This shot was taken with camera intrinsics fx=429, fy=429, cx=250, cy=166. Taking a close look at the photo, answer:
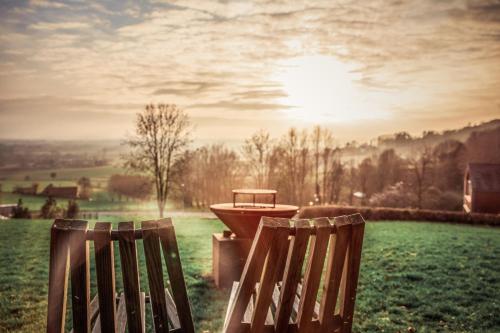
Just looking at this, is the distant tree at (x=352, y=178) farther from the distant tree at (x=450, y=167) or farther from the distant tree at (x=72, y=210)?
the distant tree at (x=72, y=210)

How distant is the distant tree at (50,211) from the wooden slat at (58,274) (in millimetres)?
28055

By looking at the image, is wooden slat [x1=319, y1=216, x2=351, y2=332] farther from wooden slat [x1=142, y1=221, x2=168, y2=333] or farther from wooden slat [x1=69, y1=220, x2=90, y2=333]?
wooden slat [x1=69, y1=220, x2=90, y2=333]

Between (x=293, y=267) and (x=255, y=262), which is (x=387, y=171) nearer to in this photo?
(x=293, y=267)

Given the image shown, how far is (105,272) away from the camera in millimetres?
2236

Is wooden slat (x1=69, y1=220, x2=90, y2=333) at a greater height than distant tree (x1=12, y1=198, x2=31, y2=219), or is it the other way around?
wooden slat (x1=69, y1=220, x2=90, y2=333)

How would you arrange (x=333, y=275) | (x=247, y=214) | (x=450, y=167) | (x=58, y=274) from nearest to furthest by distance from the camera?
(x=58, y=274)
(x=333, y=275)
(x=247, y=214)
(x=450, y=167)

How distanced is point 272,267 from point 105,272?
885 millimetres

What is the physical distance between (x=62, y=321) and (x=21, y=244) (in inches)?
458

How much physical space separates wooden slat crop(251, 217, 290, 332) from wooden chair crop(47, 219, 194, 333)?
0.38 metres

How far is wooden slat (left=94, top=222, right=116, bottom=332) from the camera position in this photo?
7.18 ft

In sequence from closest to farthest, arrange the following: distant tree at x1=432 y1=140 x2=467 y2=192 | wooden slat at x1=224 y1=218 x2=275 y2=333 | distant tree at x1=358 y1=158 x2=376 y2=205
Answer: wooden slat at x1=224 y1=218 x2=275 y2=333 < distant tree at x1=432 y1=140 x2=467 y2=192 < distant tree at x1=358 y1=158 x2=376 y2=205

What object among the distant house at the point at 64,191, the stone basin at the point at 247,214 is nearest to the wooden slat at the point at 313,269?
the stone basin at the point at 247,214

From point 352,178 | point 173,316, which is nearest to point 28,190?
point 352,178

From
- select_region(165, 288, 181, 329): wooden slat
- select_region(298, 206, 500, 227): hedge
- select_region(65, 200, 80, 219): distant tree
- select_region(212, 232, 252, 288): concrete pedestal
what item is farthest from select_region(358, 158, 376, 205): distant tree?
select_region(165, 288, 181, 329): wooden slat
